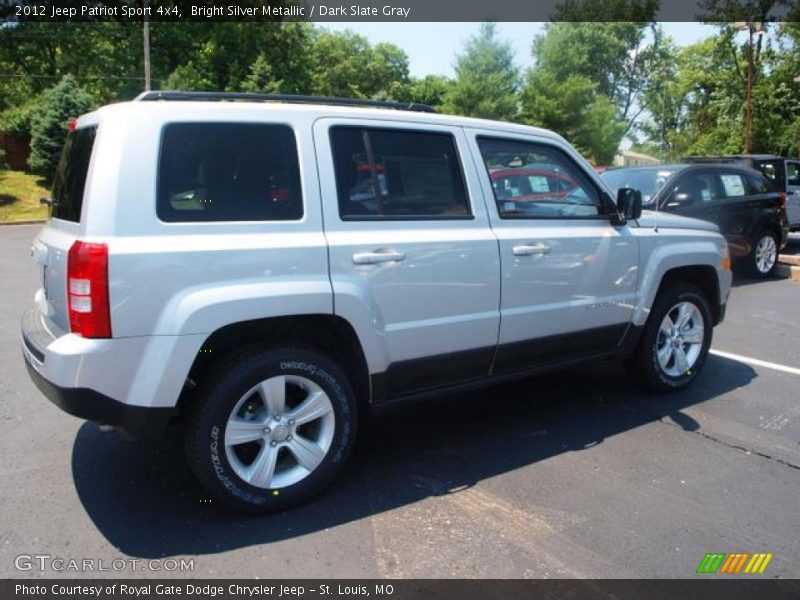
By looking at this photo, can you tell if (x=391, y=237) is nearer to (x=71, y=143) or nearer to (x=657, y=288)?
(x=71, y=143)

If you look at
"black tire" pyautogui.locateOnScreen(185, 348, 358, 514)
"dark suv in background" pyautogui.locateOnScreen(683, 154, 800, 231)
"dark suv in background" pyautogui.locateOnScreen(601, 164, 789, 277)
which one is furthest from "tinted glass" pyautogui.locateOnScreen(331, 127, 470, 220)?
"dark suv in background" pyautogui.locateOnScreen(683, 154, 800, 231)

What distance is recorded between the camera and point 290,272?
9.95 ft

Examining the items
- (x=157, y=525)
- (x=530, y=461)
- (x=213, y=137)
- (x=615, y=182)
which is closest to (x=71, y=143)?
(x=213, y=137)

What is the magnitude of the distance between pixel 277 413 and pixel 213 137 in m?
1.34

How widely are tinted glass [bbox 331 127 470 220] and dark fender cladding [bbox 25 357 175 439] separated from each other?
129 cm

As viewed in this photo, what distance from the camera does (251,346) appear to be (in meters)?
3.10

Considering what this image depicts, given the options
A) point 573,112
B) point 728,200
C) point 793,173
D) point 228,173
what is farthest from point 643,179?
point 573,112

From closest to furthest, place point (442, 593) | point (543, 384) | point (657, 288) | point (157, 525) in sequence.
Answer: point (442, 593), point (157, 525), point (657, 288), point (543, 384)

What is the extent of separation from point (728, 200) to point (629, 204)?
630 cm

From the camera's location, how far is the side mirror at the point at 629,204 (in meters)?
4.25

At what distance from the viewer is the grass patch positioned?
882 inches

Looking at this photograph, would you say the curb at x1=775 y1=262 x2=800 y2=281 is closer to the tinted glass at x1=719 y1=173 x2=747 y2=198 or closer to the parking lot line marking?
the tinted glass at x1=719 y1=173 x2=747 y2=198

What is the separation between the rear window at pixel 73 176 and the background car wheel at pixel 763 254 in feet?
31.8

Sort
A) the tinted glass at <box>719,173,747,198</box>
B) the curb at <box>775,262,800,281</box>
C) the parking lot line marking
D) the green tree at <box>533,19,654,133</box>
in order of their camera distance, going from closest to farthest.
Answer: the parking lot line marking < the tinted glass at <box>719,173,747,198</box> < the curb at <box>775,262,800,281</box> < the green tree at <box>533,19,654,133</box>
